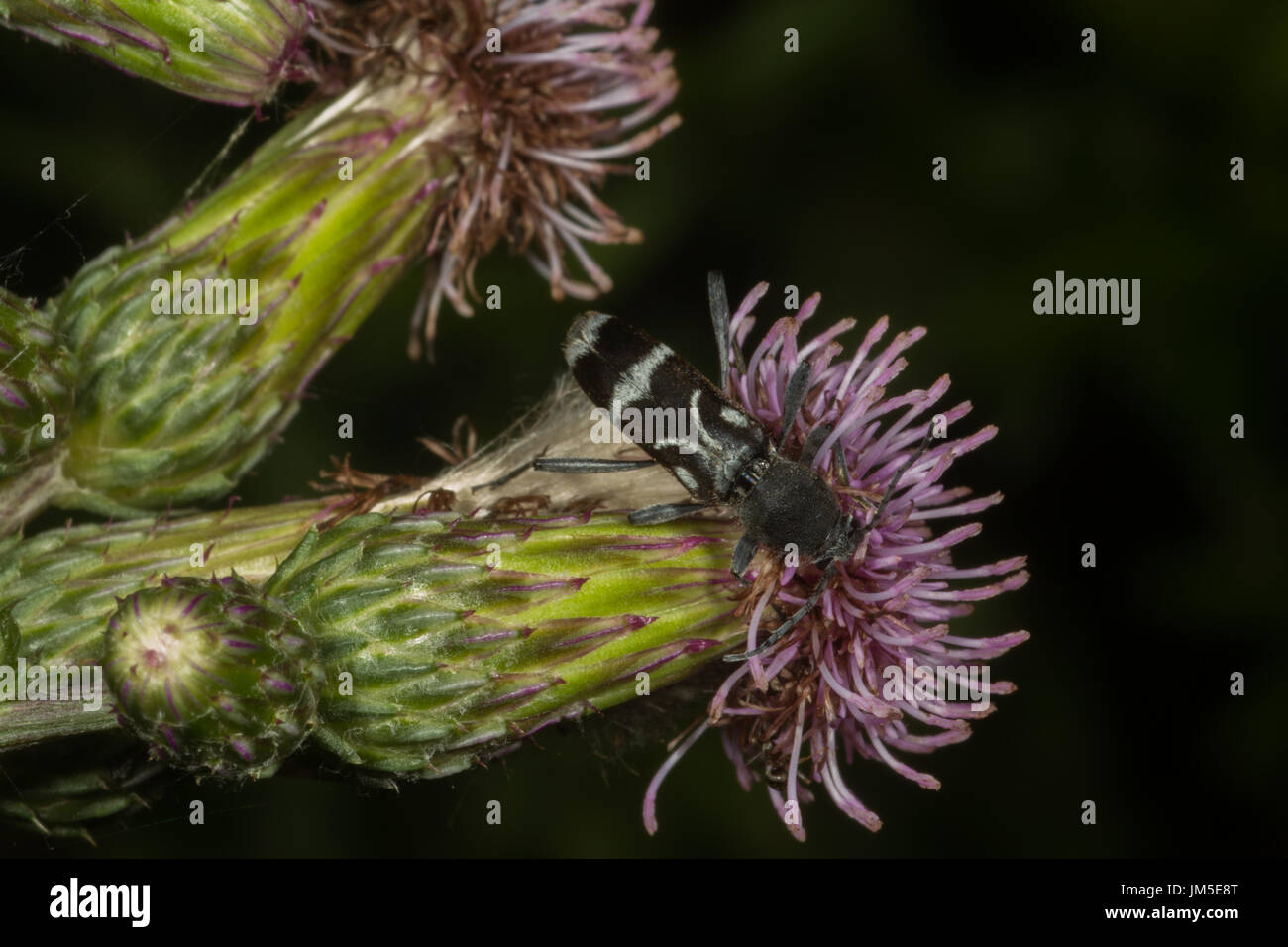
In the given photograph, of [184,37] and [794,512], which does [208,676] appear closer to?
[794,512]

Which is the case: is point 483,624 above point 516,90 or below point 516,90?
below

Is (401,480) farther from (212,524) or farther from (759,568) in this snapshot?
(759,568)

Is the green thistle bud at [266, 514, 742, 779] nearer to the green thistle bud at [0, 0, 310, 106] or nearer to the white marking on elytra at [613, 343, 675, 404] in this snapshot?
the white marking on elytra at [613, 343, 675, 404]

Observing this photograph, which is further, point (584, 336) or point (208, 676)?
point (584, 336)

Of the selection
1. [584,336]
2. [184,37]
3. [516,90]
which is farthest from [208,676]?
[516,90]

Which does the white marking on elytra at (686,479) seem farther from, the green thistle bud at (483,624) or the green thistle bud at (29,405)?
the green thistle bud at (29,405)

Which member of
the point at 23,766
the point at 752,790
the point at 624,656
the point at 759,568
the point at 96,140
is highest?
the point at 96,140

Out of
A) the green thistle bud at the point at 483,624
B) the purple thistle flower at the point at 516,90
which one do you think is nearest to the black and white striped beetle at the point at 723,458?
the green thistle bud at the point at 483,624

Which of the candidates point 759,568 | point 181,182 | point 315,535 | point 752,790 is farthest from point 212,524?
point 752,790
